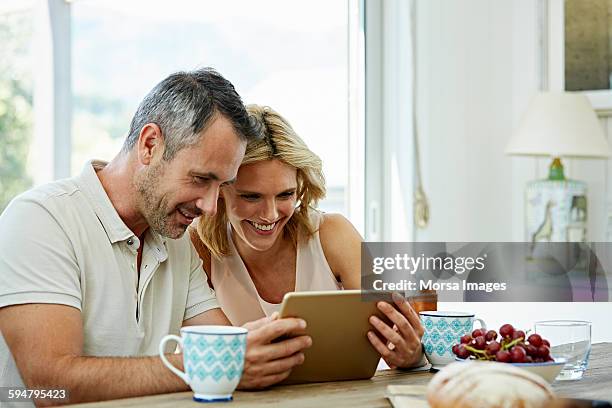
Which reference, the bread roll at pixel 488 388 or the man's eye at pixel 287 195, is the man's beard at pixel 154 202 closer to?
the man's eye at pixel 287 195

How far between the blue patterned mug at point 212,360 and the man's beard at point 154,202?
51 cm

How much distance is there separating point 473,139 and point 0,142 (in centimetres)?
199

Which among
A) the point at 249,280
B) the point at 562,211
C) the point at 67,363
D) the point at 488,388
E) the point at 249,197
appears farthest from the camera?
the point at 562,211

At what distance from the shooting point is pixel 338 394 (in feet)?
5.01

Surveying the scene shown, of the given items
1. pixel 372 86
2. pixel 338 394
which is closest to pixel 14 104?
→ pixel 372 86

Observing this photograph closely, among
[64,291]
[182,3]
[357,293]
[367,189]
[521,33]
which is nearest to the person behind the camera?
[357,293]

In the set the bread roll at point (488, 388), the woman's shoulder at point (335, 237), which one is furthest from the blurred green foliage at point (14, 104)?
the bread roll at point (488, 388)

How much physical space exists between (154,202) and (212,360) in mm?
576

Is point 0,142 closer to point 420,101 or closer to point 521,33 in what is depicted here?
point 420,101

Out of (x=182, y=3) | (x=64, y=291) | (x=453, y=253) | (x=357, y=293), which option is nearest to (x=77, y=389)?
(x=64, y=291)

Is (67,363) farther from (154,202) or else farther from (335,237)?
(335,237)

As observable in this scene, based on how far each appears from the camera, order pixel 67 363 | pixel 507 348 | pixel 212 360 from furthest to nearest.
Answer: pixel 67 363 → pixel 507 348 → pixel 212 360

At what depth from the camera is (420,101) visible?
363cm

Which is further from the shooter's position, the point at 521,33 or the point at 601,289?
the point at 521,33
